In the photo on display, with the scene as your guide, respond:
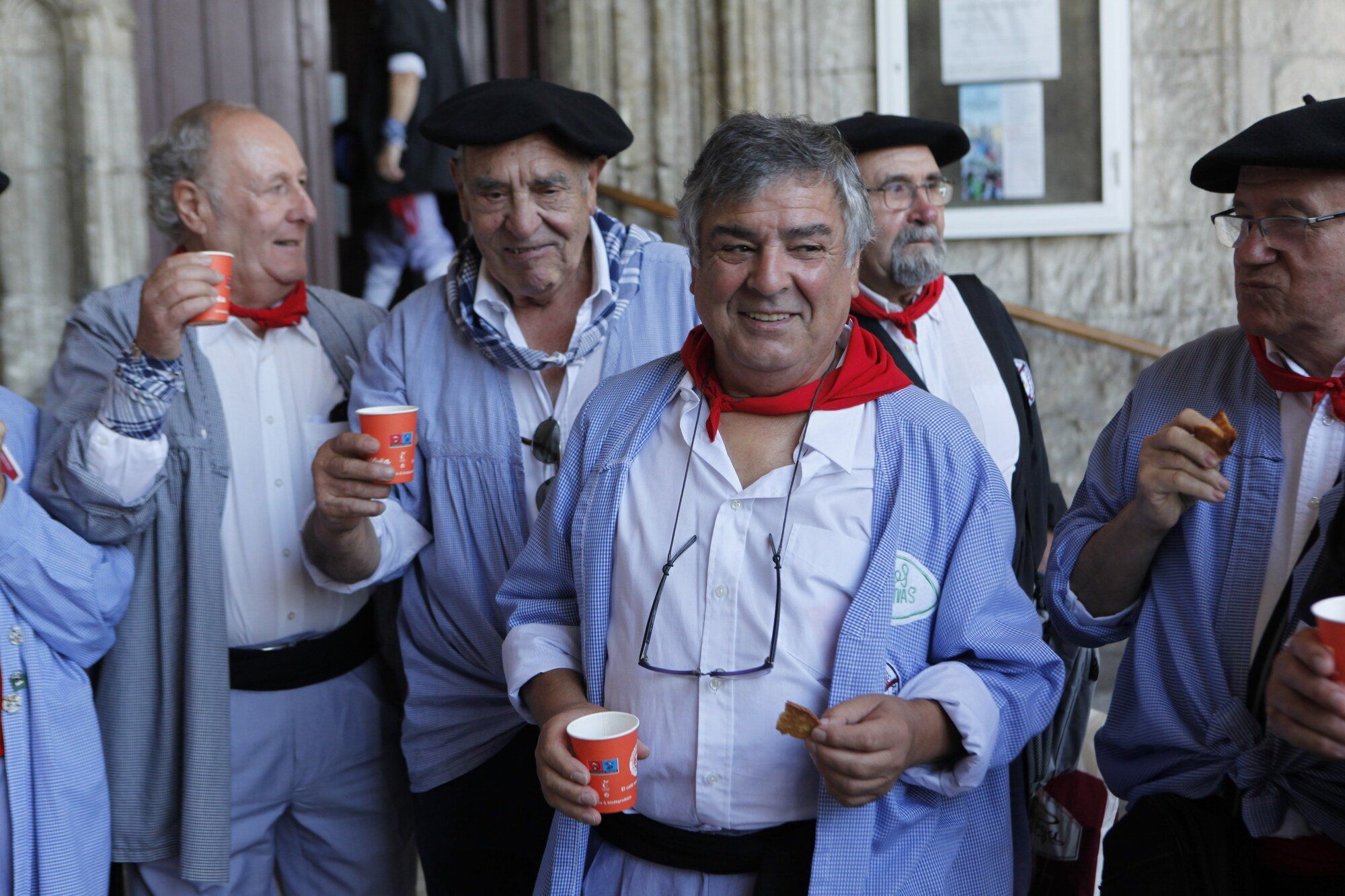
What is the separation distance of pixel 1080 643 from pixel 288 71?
3.68 meters

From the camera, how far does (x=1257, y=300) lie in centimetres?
191

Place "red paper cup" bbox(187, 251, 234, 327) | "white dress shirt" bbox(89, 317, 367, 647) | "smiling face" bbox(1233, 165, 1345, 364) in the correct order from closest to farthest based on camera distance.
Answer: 1. "smiling face" bbox(1233, 165, 1345, 364)
2. "red paper cup" bbox(187, 251, 234, 327)
3. "white dress shirt" bbox(89, 317, 367, 647)

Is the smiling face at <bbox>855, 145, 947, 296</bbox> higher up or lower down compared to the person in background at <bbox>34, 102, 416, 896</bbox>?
higher up

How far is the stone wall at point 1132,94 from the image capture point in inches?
220

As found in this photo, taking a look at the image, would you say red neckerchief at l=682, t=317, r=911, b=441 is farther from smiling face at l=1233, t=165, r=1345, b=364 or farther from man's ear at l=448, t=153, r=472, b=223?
man's ear at l=448, t=153, r=472, b=223

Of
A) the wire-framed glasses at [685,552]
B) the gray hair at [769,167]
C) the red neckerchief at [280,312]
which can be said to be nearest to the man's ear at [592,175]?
the gray hair at [769,167]

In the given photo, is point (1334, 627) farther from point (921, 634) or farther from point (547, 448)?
point (547, 448)

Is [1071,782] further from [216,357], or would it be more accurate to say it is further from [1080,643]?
[216,357]

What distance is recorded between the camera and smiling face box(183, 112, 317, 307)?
2812 mm

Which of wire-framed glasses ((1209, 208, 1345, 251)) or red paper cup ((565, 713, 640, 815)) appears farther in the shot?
wire-framed glasses ((1209, 208, 1345, 251))

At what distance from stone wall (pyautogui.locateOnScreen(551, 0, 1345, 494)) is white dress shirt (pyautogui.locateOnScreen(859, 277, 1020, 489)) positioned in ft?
9.53

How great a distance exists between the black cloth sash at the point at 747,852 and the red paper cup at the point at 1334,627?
0.75 meters

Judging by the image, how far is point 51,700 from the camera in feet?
7.89

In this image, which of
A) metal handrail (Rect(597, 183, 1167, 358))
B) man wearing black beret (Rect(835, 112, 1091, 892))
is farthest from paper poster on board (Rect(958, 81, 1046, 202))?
man wearing black beret (Rect(835, 112, 1091, 892))
